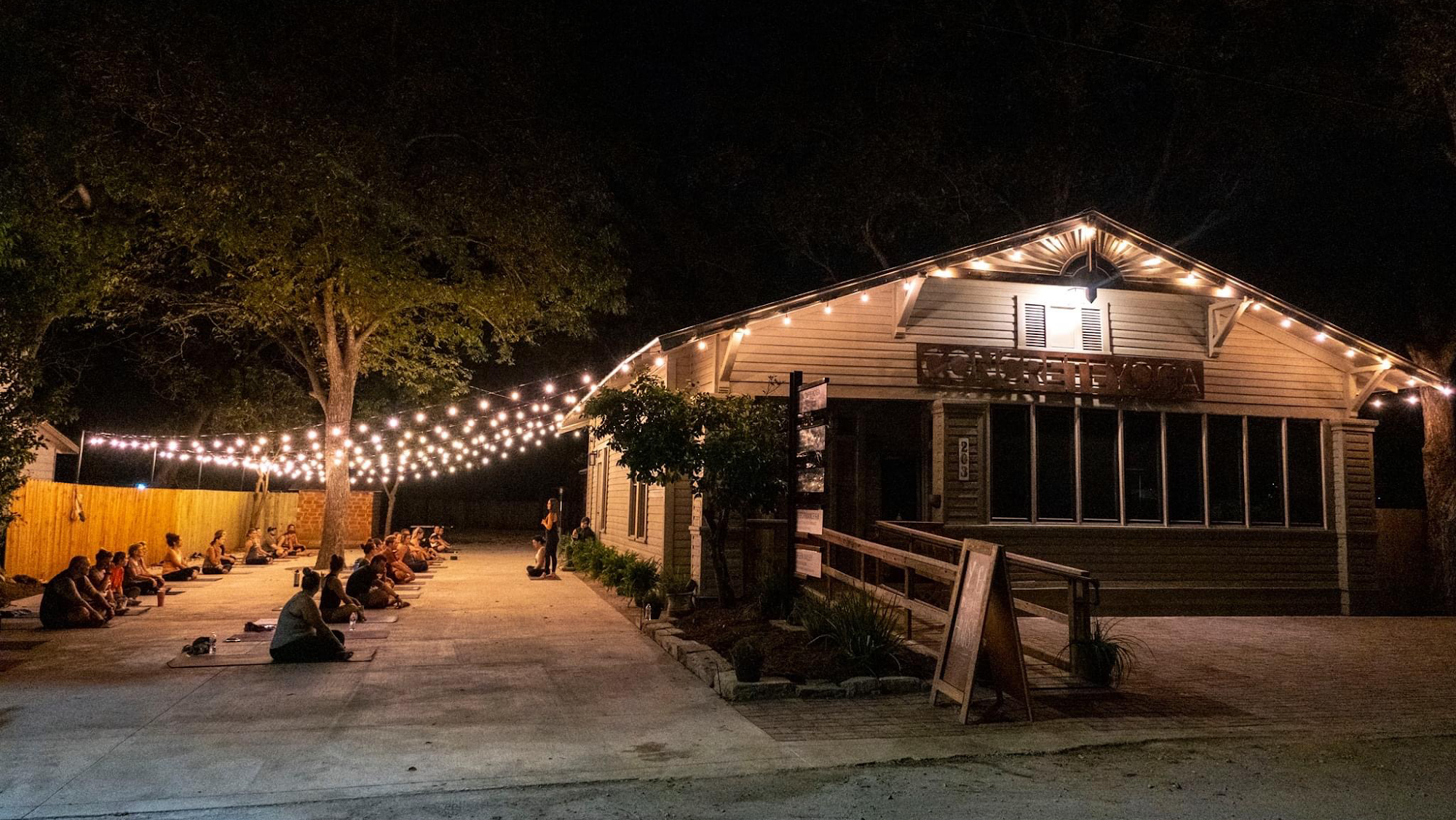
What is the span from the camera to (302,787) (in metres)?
6.04

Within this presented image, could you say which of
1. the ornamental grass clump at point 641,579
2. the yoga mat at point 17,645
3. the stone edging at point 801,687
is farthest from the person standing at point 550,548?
the stone edging at point 801,687

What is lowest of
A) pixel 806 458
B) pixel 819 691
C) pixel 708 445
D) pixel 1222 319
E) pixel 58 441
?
pixel 819 691

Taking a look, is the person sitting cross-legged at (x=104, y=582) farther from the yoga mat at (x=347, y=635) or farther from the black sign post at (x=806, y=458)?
the black sign post at (x=806, y=458)

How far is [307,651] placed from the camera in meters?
10.1

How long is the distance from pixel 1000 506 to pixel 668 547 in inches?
186

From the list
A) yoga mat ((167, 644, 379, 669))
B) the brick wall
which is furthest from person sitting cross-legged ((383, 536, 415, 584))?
the brick wall

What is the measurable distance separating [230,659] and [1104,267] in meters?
12.1

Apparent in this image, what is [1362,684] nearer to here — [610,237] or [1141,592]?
[1141,592]

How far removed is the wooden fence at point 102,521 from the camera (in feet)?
53.7

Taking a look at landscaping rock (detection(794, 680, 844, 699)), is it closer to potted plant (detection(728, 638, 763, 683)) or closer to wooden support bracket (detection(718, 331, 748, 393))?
potted plant (detection(728, 638, 763, 683))

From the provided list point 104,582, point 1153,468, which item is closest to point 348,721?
point 104,582

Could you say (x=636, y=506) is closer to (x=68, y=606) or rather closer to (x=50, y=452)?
(x=68, y=606)

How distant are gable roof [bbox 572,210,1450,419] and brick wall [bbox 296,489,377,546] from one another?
905 inches

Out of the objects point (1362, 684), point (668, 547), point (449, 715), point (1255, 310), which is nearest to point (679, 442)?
point (668, 547)
